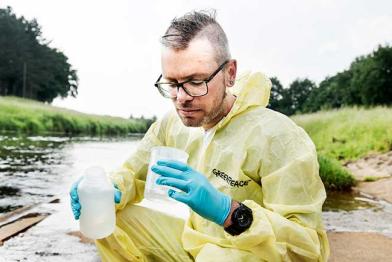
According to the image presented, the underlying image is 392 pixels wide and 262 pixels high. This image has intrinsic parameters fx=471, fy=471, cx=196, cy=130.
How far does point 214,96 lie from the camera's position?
238cm

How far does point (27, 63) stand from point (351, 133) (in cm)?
5335

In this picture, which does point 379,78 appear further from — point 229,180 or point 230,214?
point 230,214

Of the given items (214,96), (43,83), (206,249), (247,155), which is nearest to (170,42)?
(214,96)

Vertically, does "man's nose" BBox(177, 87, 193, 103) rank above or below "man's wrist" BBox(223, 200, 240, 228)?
above

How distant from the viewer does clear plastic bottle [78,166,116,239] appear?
7.66ft

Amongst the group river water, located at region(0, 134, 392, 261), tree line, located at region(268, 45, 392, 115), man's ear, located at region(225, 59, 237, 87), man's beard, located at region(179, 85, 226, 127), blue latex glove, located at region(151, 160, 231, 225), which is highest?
tree line, located at region(268, 45, 392, 115)

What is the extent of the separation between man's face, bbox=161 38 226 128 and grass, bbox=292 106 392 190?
7.71 m

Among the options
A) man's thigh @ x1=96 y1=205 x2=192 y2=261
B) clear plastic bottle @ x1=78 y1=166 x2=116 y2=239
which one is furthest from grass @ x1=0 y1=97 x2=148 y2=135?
clear plastic bottle @ x1=78 y1=166 x2=116 y2=239

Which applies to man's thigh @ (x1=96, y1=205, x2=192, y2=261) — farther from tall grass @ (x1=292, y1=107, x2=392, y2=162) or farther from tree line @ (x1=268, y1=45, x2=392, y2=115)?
tree line @ (x1=268, y1=45, x2=392, y2=115)

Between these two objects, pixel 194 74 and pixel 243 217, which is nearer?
pixel 243 217

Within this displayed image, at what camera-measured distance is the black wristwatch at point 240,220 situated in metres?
1.92

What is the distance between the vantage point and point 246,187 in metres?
2.31

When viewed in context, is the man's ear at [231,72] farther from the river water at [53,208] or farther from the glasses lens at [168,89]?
the river water at [53,208]

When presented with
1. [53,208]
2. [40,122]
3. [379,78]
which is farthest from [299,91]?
[53,208]
